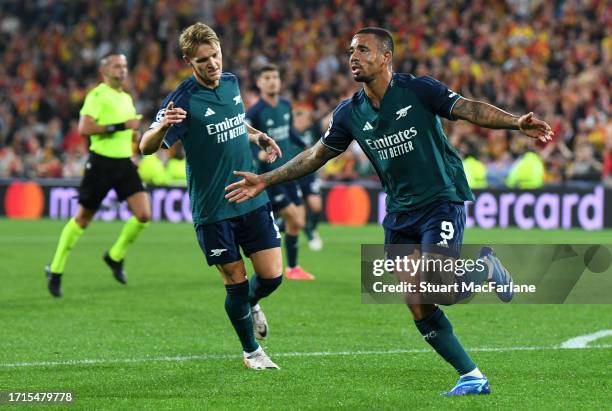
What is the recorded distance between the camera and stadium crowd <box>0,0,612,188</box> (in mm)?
23516

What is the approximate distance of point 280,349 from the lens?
8688 millimetres

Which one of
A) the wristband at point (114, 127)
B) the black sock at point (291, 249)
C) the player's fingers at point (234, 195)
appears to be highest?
the wristband at point (114, 127)

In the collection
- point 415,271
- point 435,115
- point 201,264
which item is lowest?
point 201,264

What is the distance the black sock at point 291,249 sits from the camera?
13.9 meters

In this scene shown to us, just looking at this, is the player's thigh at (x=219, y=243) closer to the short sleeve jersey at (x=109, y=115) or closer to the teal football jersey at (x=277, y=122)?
the short sleeve jersey at (x=109, y=115)

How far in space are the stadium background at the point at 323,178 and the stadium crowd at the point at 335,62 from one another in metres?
0.05

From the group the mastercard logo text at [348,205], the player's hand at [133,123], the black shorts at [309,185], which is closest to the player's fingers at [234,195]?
the player's hand at [133,123]

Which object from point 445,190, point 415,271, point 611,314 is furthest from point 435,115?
point 611,314

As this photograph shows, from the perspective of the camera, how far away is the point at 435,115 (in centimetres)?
683

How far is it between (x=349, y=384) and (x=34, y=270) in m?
8.60

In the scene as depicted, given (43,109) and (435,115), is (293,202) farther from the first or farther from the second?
(43,109)

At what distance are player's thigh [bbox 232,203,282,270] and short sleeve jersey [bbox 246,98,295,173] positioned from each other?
226 inches

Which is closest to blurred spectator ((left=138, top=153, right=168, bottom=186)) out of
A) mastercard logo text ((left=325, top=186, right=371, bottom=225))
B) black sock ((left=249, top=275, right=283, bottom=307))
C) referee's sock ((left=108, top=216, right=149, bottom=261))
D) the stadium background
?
the stadium background

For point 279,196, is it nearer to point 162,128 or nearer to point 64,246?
point 64,246
